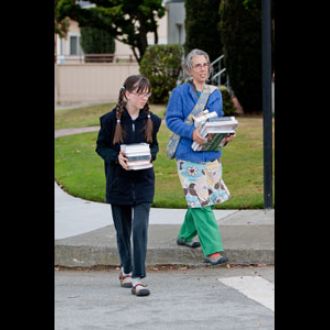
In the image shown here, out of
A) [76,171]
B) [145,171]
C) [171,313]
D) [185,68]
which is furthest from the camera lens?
[76,171]

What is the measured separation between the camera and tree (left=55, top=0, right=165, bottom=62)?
31.2 m

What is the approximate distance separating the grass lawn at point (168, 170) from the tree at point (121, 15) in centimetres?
1246

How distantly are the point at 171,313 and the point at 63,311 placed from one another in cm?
74

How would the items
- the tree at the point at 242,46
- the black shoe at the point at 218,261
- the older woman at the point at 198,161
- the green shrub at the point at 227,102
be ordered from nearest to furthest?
the older woman at the point at 198,161, the black shoe at the point at 218,261, the tree at the point at 242,46, the green shrub at the point at 227,102

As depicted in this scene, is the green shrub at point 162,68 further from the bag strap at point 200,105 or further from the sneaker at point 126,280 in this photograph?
the sneaker at point 126,280

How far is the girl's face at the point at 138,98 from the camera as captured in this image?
6672mm

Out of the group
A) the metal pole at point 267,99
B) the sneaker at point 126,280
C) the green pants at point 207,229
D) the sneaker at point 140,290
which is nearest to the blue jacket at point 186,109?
the green pants at point 207,229

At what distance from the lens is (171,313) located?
630cm

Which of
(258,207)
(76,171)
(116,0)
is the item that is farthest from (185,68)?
(116,0)

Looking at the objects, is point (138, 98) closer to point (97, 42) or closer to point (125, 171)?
point (125, 171)
